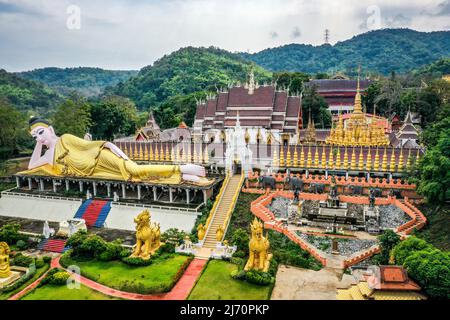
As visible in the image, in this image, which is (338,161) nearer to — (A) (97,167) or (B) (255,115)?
(B) (255,115)

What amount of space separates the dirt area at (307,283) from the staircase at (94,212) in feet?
41.4

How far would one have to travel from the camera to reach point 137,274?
18531 millimetres

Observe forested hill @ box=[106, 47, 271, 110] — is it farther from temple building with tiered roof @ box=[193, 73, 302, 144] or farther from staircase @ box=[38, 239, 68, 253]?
staircase @ box=[38, 239, 68, 253]

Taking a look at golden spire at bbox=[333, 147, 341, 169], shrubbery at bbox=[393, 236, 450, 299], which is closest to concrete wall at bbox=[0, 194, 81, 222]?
golden spire at bbox=[333, 147, 341, 169]

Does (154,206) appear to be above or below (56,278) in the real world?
above

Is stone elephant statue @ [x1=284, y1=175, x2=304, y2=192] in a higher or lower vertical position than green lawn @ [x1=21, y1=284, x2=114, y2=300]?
higher

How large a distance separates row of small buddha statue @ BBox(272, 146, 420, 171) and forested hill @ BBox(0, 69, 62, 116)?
67000 mm

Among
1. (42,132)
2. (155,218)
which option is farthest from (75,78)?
(155,218)

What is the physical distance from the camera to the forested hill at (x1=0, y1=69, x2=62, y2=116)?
85.9 metres

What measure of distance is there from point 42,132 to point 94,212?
25.9 feet

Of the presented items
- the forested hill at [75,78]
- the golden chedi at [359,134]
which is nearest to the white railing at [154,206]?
the golden chedi at [359,134]

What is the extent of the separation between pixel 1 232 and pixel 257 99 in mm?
24958

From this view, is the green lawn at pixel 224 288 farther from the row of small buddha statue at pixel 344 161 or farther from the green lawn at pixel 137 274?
the row of small buddha statue at pixel 344 161

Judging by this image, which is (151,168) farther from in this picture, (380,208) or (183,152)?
(380,208)
